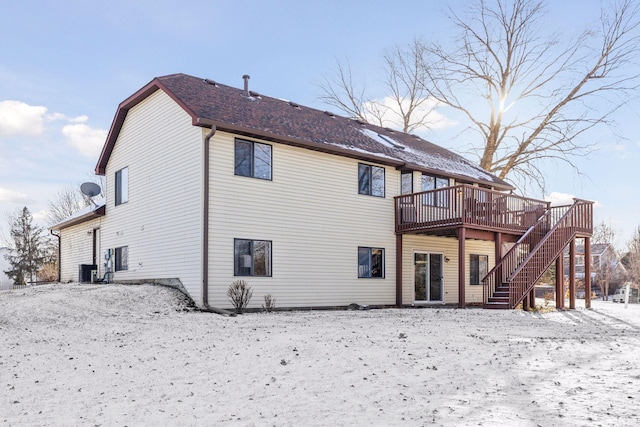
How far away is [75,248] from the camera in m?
21.7

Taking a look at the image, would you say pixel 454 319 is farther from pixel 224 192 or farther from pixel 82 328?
pixel 82 328

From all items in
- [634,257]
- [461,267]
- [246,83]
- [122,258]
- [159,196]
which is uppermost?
[246,83]

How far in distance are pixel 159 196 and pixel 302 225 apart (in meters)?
4.12

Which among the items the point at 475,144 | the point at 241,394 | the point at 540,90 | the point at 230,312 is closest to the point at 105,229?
the point at 230,312

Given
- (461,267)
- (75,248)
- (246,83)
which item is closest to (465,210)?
(461,267)

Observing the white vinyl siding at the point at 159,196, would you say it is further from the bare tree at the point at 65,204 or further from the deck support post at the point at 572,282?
the bare tree at the point at 65,204

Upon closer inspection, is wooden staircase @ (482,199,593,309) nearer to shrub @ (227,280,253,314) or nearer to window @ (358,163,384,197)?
window @ (358,163,384,197)

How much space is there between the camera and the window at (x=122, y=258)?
17.3 metres

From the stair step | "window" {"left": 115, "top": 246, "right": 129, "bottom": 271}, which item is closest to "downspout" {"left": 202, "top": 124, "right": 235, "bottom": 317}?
"window" {"left": 115, "top": 246, "right": 129, "bottom": 271}

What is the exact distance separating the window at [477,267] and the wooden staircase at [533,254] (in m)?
3.39

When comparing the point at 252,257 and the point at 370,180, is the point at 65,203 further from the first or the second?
the point at 252,257

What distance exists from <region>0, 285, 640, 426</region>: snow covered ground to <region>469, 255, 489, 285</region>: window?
955cm

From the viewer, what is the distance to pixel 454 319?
11.9 meters

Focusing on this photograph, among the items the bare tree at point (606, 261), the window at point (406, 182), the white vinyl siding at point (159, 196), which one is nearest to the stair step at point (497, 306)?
the window at point (406, 182)
